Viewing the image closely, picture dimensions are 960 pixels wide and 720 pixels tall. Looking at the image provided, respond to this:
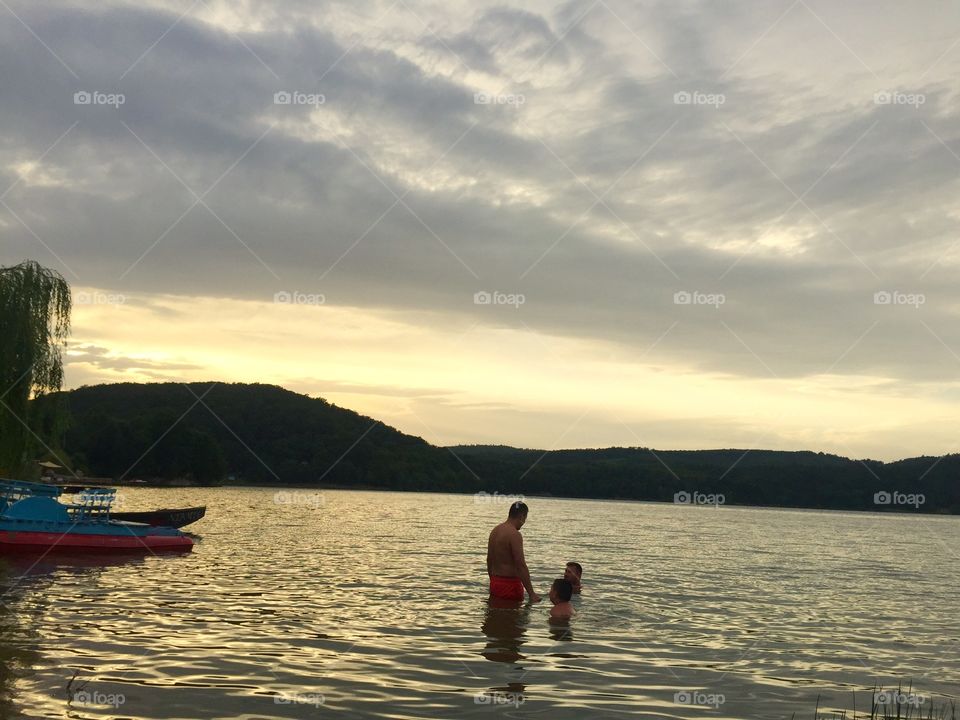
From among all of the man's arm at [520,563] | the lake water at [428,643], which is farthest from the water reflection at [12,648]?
the man's arm at [520,563]

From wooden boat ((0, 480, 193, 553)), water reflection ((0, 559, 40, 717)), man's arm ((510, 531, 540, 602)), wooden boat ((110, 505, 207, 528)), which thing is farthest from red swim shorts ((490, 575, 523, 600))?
wooden boat ((110, 505, 207, 528))

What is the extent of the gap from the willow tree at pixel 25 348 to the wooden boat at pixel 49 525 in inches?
64.1

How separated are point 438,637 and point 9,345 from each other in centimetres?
1847

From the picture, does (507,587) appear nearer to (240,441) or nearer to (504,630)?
(504,630)

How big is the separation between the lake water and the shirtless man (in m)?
0.53

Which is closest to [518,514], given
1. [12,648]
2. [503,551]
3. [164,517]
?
[503,551]

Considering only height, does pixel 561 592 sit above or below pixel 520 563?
below

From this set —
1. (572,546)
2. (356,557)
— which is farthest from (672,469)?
(356,557)

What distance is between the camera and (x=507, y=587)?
1717 centimetres

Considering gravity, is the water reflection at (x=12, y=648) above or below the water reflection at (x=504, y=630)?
above

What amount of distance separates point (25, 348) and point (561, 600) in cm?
1881

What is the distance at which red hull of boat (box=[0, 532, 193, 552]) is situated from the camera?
2527cm

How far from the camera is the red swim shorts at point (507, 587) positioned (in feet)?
56.0

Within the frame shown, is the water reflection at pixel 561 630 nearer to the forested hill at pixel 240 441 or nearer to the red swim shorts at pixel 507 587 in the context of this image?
the red swim shorts at pixel 507 587
